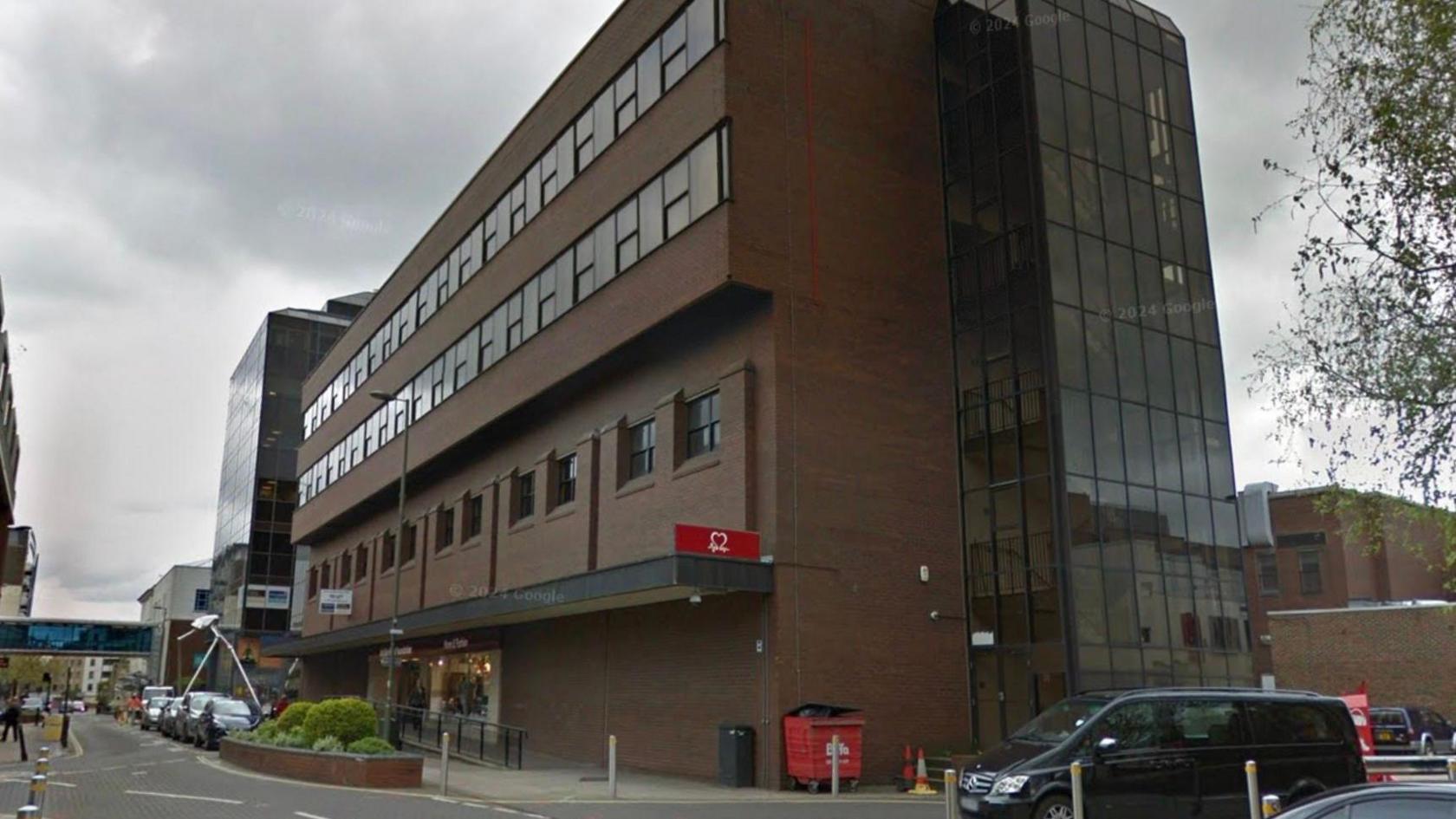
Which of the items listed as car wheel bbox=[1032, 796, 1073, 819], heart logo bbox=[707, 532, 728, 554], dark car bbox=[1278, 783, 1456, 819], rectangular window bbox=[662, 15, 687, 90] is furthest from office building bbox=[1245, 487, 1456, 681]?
dark car bbox=[1278, 783, 1456, 819]

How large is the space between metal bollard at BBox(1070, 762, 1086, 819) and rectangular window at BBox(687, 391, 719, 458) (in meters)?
12.7

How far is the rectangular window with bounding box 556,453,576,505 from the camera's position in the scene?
102 ft

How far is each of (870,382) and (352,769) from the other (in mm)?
12444

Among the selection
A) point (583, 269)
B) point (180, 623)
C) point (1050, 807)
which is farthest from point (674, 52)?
point (180, 623)

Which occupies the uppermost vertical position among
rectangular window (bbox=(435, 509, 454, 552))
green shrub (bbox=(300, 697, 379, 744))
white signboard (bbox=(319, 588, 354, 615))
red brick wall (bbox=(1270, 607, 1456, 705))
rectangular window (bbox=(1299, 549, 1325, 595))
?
rectangular window (bbox=(435, 509, 454, 552))

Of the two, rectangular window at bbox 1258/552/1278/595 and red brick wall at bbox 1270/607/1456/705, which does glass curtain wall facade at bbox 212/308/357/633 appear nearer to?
rectangular window at bbox 1258/552/1278/595

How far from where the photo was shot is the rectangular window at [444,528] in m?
40.4

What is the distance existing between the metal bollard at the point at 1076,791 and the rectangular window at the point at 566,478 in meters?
19.7

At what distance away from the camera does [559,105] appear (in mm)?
32156

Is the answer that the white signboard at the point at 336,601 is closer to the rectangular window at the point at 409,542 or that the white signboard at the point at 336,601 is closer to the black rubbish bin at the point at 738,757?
the rectangular window at the point at 409,542

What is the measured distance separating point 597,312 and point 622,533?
5382mm

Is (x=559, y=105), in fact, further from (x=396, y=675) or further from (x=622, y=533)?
(x=396, y=675)

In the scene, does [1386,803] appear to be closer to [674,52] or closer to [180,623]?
[674,52]

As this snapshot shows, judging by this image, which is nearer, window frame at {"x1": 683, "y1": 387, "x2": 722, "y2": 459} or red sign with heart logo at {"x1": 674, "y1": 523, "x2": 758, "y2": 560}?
red sign with heart logo at {"x1": 674, "y1": 523, "x2": 758, "y2": 560}
